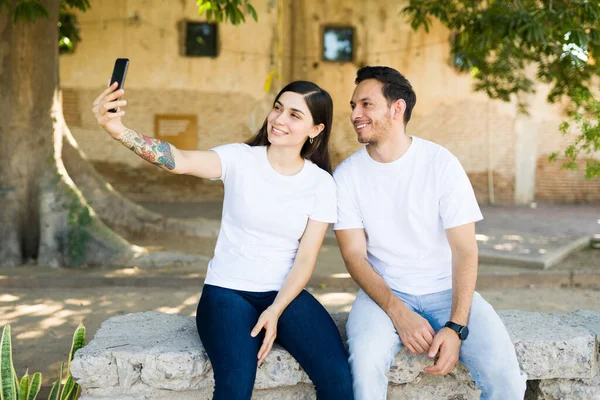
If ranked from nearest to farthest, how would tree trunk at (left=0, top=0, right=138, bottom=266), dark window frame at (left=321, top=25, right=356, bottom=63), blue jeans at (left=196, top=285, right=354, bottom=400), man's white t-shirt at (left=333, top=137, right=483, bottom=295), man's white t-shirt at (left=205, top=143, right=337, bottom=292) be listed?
blue jeans at (left=196, top=285, right=354, bottom=400)
man's white t-shirt at (left=205, top=143, right=337, bottom=292)
man's white t-shirt at (left=333, top=137, right=483, bottom=295)
tree trunk at (left=0, top=0, right=138, bottom=266)
dark window frame at (left=321, top=25, right=356, bottom=63)

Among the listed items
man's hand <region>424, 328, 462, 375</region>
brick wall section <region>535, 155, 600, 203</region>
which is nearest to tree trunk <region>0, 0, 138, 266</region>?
man's hand <region>424, 328, 462, 375</region>

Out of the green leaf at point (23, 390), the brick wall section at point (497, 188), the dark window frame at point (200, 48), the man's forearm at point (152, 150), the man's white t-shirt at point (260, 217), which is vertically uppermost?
the dark window frame at point (200, 48)

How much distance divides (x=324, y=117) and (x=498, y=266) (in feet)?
18.5

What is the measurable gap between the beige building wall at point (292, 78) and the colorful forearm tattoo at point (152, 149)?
38.1ft

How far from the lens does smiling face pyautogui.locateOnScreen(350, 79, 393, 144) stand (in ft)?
11.0

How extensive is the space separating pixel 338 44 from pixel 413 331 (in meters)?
13.0

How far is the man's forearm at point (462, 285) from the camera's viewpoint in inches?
120

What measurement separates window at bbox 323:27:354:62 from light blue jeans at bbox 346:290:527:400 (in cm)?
1273

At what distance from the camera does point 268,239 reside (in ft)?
10.4

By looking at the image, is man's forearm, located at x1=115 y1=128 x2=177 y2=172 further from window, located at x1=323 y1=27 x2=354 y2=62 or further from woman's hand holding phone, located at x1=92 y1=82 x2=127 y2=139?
window, located at x1=323 y1=27 x2=354 y2=62

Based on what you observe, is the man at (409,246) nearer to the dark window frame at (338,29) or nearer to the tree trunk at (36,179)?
the tree trunk at (36,179)

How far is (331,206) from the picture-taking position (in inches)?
129

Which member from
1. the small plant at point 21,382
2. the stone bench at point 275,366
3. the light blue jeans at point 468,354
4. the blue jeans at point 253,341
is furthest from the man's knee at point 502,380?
the small plant at point 21,382

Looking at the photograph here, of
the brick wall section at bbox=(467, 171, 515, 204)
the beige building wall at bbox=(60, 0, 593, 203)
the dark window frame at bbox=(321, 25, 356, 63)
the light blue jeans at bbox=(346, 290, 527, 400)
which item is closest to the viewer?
the light blue jeans at bbox=(346, 290, 527, 400)
